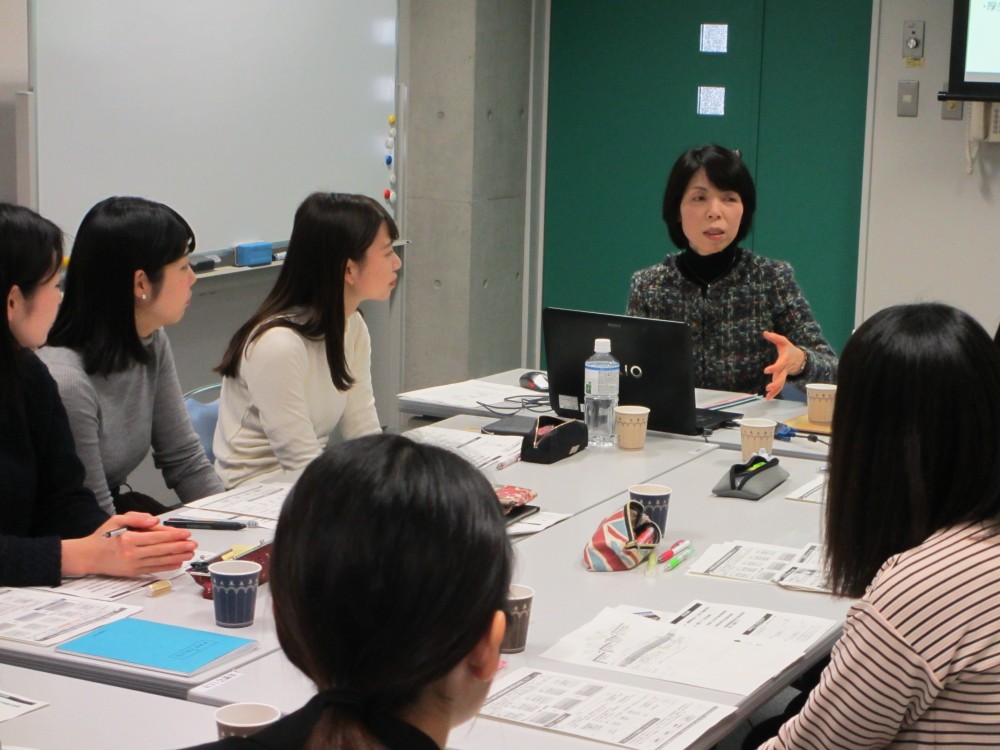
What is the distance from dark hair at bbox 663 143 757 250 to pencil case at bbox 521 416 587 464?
3.27 feet

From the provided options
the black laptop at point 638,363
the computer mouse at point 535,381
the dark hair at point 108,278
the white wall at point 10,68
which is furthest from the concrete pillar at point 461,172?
the dark hair at point 108,278

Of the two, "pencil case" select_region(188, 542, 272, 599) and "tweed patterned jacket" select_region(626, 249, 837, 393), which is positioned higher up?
"tweed patterned jacket" select_region(626, 249, 837, 393)

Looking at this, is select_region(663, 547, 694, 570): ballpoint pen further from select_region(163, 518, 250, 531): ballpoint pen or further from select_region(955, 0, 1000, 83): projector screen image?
select_region(955, 0, 1000, 83): projector screen image

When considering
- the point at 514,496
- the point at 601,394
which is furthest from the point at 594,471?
the point at 514,496

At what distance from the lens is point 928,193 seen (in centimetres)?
511

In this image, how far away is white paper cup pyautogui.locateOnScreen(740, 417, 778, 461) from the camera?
280 centimetres

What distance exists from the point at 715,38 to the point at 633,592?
152 inches

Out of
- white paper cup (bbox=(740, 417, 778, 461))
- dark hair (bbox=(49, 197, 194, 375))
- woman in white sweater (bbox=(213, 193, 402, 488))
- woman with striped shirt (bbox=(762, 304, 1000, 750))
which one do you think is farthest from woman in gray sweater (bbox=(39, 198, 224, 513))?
woman with striped shirt (bbox=(762, 304, 1000, 750))

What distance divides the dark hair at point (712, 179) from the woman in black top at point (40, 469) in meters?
1.94

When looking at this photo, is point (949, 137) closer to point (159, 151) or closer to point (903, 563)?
point (159, 151)

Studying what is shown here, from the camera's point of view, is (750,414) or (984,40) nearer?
(750,414)

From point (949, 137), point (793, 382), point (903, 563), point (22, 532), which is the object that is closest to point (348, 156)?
point (793, 382)

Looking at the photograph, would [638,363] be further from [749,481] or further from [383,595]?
[383,595]

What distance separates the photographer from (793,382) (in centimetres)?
349
